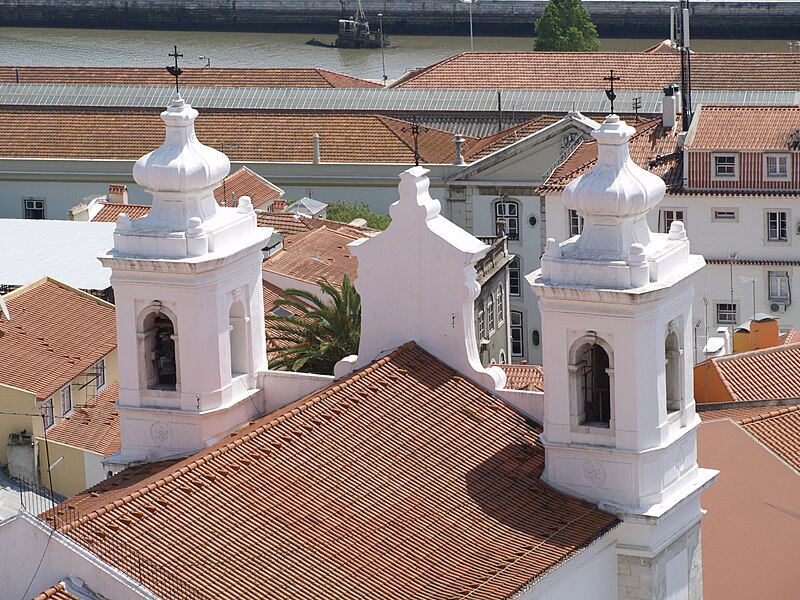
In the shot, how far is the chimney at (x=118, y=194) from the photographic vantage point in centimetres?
5947

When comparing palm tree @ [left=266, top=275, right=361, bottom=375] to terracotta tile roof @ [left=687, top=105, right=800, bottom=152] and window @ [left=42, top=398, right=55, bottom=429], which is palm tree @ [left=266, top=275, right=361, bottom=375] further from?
terracotta tile roof @ [left=687, top=105, right=800, bottom=152]

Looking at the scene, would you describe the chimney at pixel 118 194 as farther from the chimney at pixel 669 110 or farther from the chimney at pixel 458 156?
the chimney at pixel 669 110

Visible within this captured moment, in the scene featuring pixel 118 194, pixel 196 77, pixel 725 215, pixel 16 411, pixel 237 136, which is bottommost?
pixel 16 411

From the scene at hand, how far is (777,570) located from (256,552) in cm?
833

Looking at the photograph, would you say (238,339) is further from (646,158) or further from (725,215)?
(646,158)

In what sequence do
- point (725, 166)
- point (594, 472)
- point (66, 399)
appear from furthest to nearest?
point (725, 166) < point (66, 399) < point (594, 472)

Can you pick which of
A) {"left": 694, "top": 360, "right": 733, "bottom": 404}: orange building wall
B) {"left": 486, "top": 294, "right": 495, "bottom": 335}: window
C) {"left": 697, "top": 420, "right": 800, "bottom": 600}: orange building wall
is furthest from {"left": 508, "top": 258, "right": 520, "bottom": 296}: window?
{"left": 697, "top": 420, "right": 800, "bottom": 600}: orange building wall

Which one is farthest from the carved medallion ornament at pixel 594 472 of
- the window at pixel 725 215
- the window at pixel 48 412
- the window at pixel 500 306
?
the window at pixel 725 215

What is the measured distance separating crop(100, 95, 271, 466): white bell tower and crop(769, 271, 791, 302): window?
29.0 m

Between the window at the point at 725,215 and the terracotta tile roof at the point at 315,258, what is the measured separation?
26.6 feet

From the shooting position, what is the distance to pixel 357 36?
119250 mm

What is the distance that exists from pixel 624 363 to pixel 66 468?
18.2 m

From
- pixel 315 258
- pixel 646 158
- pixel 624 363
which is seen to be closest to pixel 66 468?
pixel 315 258

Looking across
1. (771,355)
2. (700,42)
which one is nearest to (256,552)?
(771,355)
